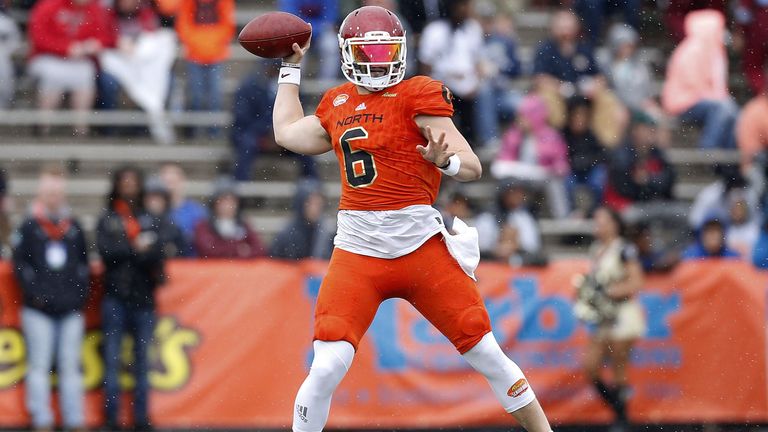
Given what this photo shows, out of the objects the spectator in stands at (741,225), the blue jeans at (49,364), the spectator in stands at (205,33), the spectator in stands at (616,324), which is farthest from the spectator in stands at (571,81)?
the blue jeans at (49,364)

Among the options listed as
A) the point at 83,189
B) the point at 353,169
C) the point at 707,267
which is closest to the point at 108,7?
the point at 83,189

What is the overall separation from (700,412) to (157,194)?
190 inches

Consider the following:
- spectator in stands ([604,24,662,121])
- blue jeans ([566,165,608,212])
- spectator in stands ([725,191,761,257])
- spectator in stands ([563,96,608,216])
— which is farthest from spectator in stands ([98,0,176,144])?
spectator in stands ([725,191,761,257])

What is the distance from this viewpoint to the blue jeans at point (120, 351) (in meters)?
10.7

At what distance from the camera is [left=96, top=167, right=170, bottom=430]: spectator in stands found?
35.0 ft

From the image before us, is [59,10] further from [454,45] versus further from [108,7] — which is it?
[454,45]

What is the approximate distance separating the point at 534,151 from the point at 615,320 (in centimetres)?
259

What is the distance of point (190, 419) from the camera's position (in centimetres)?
1090

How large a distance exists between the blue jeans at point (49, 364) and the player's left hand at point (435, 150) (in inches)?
201

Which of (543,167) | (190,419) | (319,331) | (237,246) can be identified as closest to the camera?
(319,331)

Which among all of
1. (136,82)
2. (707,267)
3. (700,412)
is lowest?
(700,412)

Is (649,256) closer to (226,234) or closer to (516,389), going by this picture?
(226,234)

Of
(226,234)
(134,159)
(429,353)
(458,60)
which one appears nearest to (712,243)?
(429,353)

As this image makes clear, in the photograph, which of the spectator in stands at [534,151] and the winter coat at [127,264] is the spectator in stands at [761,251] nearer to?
the spectator in stands at [534,151]
